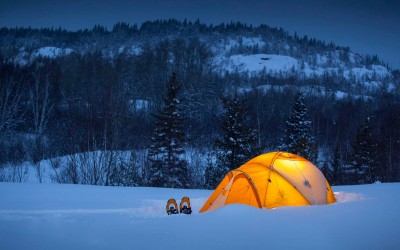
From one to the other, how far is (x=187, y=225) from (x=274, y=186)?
8.65ft

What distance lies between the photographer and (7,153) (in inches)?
701

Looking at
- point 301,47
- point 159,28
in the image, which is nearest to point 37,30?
point 159,28

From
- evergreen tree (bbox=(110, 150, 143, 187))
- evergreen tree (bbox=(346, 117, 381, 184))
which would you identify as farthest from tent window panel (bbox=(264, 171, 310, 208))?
evergreen tree (bbox=(346, 117, 381, 184))

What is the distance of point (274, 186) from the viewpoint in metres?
6.84

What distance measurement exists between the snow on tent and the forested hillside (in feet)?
28.7

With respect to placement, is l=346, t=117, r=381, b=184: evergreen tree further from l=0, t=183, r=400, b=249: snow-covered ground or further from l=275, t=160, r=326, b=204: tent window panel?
l=275, t=160, r=326, b=204: tent window panel

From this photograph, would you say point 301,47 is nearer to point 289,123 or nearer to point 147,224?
point 289,123

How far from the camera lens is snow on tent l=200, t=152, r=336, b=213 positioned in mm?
6754

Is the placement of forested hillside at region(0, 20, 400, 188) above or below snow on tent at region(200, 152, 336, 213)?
above

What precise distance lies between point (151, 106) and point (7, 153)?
26.9 meters

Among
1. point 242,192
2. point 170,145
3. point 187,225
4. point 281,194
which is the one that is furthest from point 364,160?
point 187,225

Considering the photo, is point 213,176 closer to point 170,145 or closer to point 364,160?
point 170,145

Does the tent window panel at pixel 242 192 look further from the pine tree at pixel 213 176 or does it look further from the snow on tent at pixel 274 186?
the pine tree at pixel 213 176

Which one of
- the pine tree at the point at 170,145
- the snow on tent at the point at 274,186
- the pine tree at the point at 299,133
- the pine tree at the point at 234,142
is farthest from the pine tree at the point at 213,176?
the snow on tent at the point at 274,186
